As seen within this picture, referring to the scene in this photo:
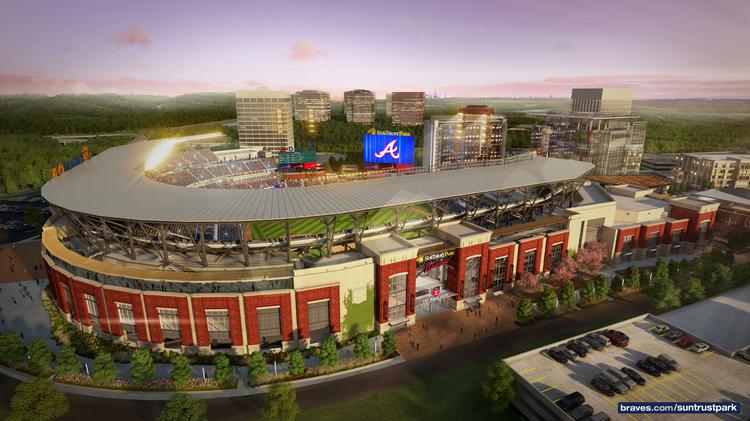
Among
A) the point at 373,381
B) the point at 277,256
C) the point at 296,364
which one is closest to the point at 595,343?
the point at 373,381

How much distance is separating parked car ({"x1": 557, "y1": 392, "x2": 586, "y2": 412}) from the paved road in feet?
37.8

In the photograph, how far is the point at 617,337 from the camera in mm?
41375

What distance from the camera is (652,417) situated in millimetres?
32031

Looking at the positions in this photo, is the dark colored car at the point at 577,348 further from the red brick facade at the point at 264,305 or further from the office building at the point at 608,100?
the office building at the point at 608,100

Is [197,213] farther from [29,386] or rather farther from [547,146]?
[547,146]

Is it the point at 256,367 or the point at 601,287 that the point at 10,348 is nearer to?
the point at 256,367

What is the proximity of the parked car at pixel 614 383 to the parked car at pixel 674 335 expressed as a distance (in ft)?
38.7

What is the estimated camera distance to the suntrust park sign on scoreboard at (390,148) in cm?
7681

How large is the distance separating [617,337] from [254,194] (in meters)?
44.8

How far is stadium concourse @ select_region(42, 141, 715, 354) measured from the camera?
43.3 metres

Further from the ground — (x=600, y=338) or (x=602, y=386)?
(x=600, y=338)

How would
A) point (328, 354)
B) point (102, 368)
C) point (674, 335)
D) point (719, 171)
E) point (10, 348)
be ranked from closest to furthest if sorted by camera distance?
point (102, 368) → point (10, 348) → point (328, 354) → point (674, 335) → point (719, 171)

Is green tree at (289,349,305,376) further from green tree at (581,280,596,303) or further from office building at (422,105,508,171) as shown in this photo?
office building at (422,105,508,171)

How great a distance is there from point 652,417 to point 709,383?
8526 mm
